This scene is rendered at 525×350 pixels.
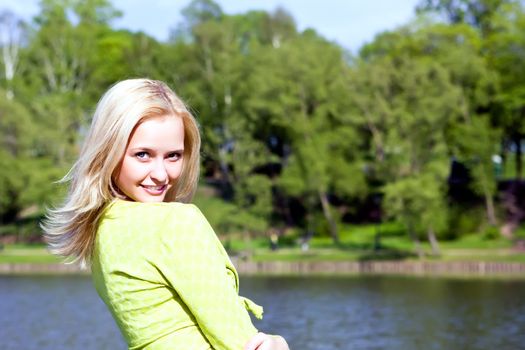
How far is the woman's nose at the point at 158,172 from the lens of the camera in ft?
7.89

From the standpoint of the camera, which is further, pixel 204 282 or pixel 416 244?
pixel 416 244

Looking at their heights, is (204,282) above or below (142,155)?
below

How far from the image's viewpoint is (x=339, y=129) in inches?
2078

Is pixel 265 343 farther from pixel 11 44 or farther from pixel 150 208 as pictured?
pixel 11 44

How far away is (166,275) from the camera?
2221 millimetres

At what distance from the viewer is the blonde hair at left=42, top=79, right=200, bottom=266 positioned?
2355 millimetres

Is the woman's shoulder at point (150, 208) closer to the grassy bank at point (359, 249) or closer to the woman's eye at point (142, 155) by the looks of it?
the woman's eye at point (142, 155)

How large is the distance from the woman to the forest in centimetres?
4200

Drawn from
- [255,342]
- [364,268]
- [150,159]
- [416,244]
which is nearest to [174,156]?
[150,159]

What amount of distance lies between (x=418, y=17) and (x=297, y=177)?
1125 centimetres

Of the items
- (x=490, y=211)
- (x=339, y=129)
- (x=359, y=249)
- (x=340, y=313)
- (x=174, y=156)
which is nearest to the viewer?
(x=174, y=156)

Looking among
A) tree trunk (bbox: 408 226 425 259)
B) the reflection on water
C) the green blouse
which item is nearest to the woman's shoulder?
the green blouse

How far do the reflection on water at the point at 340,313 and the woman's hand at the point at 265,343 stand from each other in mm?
20479

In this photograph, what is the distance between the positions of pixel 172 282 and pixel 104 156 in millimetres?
368
